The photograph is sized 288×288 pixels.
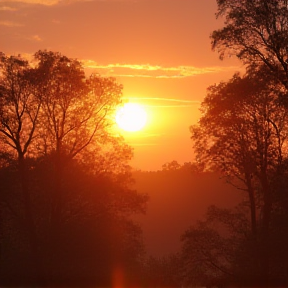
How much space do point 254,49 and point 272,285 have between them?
12.9 metres

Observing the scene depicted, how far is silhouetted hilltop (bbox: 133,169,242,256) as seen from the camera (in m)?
111

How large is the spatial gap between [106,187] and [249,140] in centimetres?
1082

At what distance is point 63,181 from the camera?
38312mm

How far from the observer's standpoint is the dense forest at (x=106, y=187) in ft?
106

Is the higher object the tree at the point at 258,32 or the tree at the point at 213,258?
the tree at the point at 258,32

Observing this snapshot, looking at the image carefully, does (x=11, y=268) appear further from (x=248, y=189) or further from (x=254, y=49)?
(x=254, y=49)

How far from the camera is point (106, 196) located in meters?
38.8

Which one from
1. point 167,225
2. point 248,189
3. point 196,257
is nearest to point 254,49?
point 248,189

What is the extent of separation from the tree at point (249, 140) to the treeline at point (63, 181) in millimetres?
7027

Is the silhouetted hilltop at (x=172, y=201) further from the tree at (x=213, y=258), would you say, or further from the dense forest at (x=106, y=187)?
the tree at (x=213, y=258)

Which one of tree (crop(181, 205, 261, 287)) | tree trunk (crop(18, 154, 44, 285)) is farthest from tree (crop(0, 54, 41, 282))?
tree (crop(181, 205, 261, 287))

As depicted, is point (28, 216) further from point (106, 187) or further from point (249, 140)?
point (249, 140)

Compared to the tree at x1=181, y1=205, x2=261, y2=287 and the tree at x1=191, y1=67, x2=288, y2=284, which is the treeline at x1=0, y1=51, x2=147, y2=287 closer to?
the tree at x1=181, y1=205, x2=261, y2=287

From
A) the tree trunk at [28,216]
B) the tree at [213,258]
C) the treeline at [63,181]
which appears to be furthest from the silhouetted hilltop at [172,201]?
the tree at [213,258]
